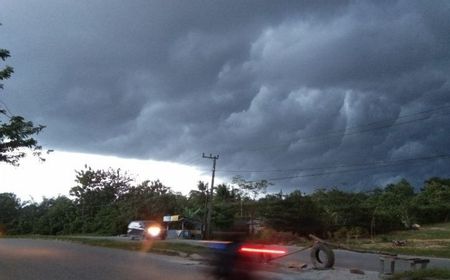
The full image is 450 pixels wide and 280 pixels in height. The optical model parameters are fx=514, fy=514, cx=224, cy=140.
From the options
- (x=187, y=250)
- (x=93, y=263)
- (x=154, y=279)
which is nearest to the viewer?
(x=154, y=279)

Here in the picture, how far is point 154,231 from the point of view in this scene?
48.0 metres

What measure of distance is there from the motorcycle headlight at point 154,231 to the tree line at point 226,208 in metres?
6.83

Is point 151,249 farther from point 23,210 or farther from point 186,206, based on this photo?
point 23,210

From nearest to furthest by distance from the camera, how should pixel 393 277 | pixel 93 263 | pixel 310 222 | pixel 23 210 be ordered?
pixel 393 277 < pixel 93 263 < pixel 310 222 < pixel 23 210

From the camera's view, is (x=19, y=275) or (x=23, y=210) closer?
(x=19, y=275)

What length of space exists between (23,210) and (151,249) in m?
76.3

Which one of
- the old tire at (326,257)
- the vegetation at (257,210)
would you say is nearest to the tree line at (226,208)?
the vegetation at (257,210)

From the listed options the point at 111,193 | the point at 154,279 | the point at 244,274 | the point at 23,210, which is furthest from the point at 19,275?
the point at 23,210

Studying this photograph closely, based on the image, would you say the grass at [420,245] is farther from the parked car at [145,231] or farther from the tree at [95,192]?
the tree at [95,192]

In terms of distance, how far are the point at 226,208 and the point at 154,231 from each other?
2715 cm

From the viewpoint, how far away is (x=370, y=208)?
66.1 meters

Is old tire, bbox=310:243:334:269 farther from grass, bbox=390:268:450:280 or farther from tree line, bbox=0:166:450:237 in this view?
tree line, bbox=0:166:450:237

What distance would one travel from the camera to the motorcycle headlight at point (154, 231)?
156 ft

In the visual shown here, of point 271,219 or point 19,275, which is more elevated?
point 271,219
